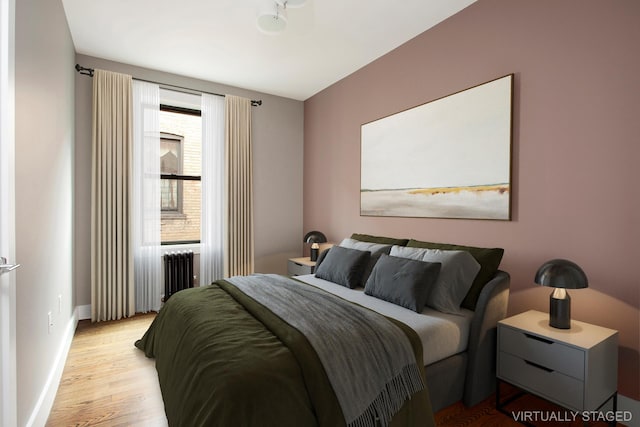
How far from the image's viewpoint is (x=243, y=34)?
10.1ft

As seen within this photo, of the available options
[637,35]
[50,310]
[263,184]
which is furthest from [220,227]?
[637,35]

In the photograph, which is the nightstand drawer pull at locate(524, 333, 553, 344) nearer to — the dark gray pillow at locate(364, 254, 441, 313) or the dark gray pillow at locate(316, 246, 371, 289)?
the dark gray pillow at locate(364, 254, 441, 313)

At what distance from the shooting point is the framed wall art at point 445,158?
8.11 feet

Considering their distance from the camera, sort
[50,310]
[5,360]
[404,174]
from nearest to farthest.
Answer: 1. [5,360]
2. [50,310]
3. [404,174]

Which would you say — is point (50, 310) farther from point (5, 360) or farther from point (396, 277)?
point (396, 277)

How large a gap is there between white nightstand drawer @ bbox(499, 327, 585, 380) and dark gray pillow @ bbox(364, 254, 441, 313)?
503 millimetres

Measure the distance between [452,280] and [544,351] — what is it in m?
0.64

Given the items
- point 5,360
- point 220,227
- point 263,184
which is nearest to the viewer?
point 5,360

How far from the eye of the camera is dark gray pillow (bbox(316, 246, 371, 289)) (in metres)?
2.81

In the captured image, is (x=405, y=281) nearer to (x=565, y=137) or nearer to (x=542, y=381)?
(x=542, y=381)

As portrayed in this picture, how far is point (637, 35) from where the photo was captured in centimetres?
184

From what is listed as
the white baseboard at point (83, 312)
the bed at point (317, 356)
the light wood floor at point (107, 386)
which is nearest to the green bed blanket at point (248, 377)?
the bed at point (317, 356)

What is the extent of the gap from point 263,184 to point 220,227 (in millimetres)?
859

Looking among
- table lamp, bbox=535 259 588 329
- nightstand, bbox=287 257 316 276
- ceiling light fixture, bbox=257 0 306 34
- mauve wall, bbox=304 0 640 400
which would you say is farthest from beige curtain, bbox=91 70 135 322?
table lamp, bbox=535 259 588 329
